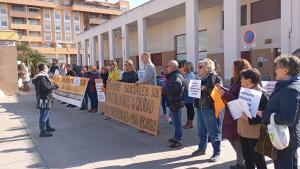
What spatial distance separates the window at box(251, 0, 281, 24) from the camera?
17378 millimetres

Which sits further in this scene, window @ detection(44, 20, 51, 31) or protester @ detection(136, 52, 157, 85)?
window @ detection(44, 20, 51, 31)

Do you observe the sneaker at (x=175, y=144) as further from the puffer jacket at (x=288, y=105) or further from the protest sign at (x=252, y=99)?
the puffer jacket at (x=288, y=105)

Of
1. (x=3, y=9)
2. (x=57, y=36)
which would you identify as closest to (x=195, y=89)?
(x=3, y=9)

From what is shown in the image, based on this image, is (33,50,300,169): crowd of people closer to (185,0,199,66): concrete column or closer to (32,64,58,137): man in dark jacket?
(32,64,58,137): man in dark jacket

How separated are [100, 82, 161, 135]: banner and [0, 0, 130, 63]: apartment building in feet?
220

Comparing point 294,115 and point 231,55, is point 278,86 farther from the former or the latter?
point 231,55

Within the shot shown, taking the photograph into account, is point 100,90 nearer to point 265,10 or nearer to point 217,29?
point 265,10

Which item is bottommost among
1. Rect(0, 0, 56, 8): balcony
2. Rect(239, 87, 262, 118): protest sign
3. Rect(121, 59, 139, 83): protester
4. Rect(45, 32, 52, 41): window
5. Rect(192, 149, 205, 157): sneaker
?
Rect(192, 149, 205, 157): sneaker

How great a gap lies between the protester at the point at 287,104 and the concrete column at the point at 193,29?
1513cm

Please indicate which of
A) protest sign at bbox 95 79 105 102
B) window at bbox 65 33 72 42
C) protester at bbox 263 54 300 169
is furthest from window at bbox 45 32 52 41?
protester at bbox 263 54 300 169

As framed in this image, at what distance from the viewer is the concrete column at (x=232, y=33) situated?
15842 millimetres

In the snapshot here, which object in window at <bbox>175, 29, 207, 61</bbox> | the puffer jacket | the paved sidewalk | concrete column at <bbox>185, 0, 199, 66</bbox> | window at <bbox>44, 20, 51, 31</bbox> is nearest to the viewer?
the puffer jacket

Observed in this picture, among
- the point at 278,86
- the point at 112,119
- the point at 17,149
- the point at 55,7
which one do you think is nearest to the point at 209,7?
the point at 112,119

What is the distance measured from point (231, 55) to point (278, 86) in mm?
13064
